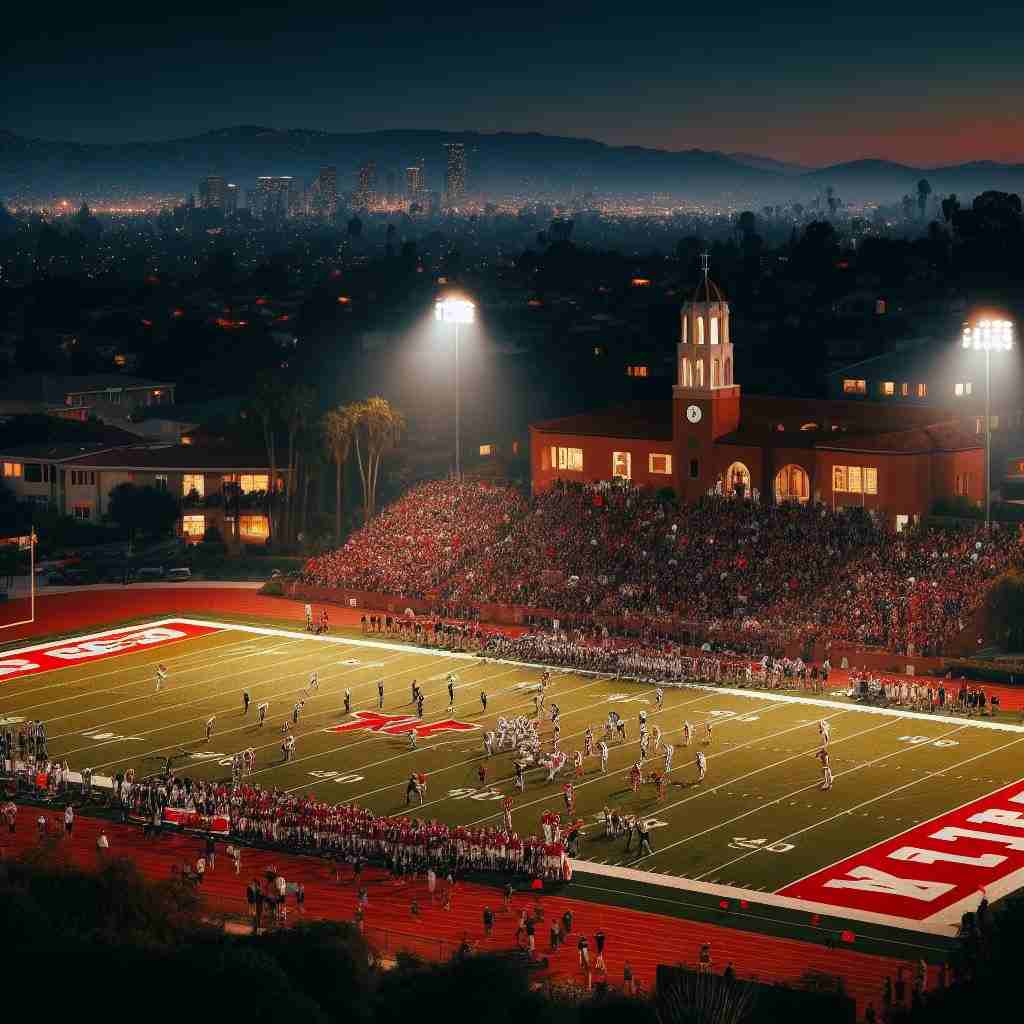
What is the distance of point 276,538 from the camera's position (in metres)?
88.4

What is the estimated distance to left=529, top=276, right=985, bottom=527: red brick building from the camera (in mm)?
69375

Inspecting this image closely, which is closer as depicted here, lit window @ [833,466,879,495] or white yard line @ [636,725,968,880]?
white yard line @ [636,725,968,880]

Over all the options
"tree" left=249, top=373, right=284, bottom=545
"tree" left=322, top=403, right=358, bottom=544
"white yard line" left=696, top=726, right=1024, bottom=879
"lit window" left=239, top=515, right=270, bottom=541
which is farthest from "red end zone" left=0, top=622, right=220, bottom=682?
"white yard line" left=696, top=726, right=1024, bottom=879

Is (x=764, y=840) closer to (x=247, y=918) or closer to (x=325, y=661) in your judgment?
(x=247, y=918)

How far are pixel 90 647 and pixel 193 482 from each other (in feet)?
85.0

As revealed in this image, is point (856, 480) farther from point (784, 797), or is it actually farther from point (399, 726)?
point (784, 797)

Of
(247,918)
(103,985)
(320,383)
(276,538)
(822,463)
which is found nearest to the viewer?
(103,985)

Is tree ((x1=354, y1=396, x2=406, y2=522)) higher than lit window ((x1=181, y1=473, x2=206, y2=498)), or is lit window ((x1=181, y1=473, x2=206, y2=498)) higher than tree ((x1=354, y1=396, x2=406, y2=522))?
tree ((x1=354, y1=396, x2=406, y2=522))

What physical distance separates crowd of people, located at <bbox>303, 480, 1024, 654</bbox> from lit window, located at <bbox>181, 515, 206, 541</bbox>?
1352 cm

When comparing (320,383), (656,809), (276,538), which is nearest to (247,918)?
(656,809)

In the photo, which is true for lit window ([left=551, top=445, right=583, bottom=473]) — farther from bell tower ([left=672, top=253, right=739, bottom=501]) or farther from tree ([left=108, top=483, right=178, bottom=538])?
tree ([left=108, top=483, right=178, bottom=538])

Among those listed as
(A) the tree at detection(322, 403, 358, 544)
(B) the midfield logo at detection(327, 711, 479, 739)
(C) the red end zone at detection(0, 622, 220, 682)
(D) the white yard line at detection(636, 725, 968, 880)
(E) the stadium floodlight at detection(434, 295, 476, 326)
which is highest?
(E) the stadium floodlight at detection(434, 295, 476, 326)

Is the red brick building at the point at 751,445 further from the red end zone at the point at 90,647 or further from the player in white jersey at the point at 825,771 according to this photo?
the player in white jersey at the point at 825,771

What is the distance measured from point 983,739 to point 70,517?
52.4 metres
